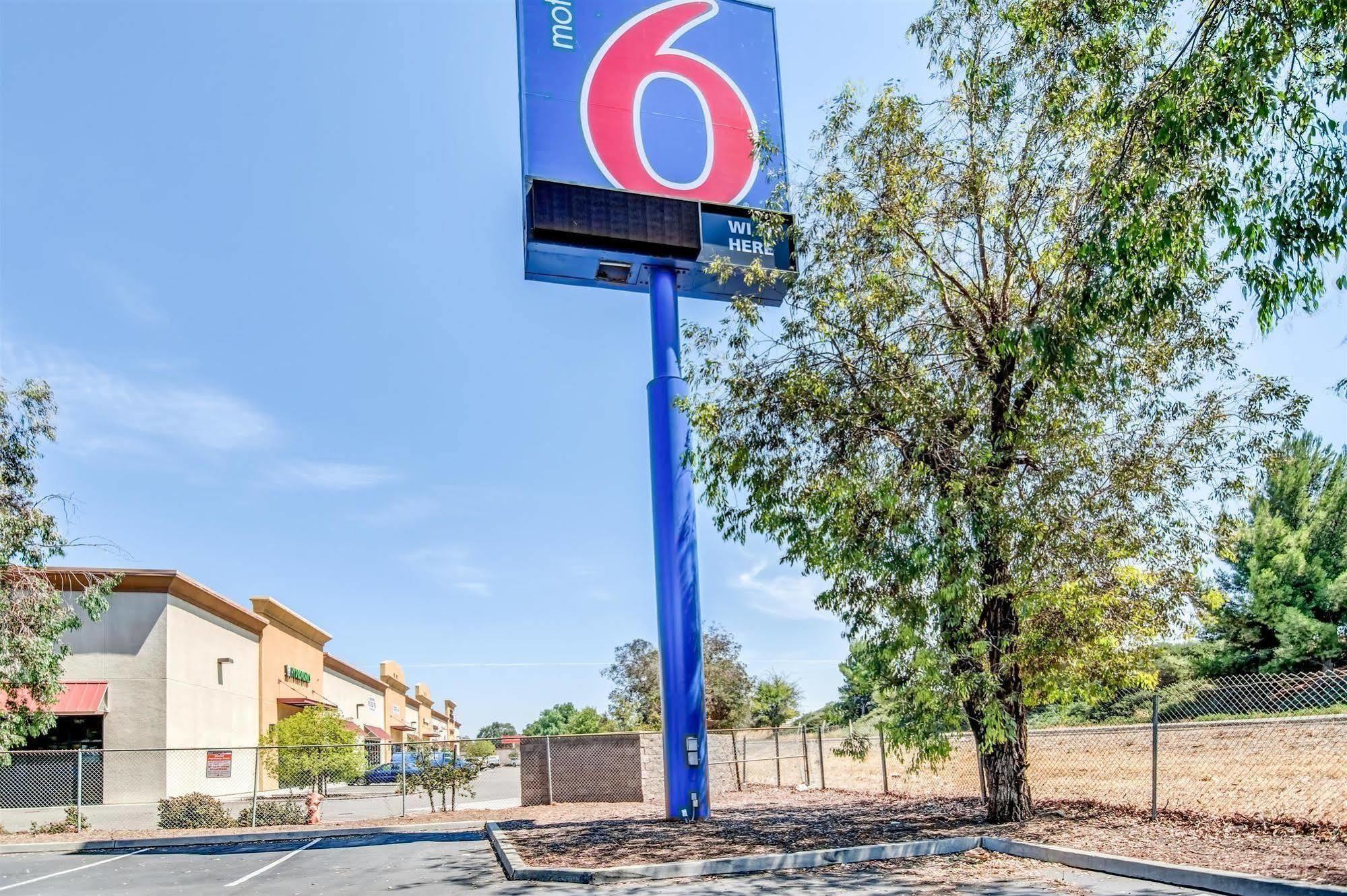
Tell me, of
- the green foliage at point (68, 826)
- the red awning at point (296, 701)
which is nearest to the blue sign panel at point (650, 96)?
the green foliage at point (68, 826)

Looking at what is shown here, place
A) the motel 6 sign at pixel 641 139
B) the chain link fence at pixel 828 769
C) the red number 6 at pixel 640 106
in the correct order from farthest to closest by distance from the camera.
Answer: the red number 6 at pixel 640 106
the motel 6 sign at pixel 641 139
the chain link fence at pixel 828 769

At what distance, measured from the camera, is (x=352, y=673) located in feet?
204

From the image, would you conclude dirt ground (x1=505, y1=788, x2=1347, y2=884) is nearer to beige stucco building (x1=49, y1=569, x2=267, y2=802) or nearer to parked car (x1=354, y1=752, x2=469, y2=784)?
parked car (x1=354, y1=752, x2=469, y2=784)

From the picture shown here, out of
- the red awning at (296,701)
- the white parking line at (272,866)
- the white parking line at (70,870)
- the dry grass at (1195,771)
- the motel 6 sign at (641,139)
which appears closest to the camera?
the white parking line at (272,866)

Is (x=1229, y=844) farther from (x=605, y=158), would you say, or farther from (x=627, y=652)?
(x=627, y=652)

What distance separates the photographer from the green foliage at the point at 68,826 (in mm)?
20828

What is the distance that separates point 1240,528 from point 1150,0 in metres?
7.55

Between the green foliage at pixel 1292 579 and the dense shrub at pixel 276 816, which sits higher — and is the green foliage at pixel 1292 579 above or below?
above

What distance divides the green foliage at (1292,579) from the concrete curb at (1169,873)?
80.7 feet

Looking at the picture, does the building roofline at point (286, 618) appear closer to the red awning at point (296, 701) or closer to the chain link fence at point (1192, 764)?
the red awning at point (296, 701)

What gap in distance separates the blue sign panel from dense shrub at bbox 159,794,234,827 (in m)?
15.4

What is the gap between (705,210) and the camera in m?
18.9

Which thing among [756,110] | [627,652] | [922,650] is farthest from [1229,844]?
[627,652]

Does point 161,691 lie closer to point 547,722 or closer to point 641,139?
point 641,139
